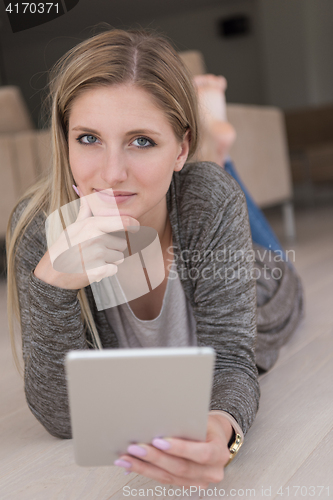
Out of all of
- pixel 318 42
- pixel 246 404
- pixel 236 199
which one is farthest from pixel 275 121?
pixel 318 42

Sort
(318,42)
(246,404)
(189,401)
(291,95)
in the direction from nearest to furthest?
(189,401) < (246,404) < (318,42) < (291,95)

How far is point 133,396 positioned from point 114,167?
1.02 feet

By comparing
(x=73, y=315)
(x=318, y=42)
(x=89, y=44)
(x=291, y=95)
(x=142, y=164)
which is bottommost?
(x=291, y=95)

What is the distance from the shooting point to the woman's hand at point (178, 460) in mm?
497

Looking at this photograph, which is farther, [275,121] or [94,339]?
[275,121]

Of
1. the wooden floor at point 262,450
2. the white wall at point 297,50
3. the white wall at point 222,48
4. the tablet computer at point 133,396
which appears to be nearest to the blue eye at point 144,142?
the tablet computer at point 133,396

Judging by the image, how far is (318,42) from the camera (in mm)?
6160

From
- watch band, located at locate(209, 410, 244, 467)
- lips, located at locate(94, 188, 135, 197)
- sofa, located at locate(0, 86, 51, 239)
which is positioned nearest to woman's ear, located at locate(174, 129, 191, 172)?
lips, located at locate(94, 188, 135, 197)

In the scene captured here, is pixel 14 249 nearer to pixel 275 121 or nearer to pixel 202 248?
pixel 202 248

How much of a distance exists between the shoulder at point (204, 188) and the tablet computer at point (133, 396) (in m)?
0.38

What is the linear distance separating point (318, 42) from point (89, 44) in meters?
6.15

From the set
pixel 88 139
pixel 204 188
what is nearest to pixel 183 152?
pixel 204 188

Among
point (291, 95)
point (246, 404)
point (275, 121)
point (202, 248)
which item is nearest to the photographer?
point (246, 404)

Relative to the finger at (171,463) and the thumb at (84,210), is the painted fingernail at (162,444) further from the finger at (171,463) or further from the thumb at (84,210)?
the thumb at (84,210)
